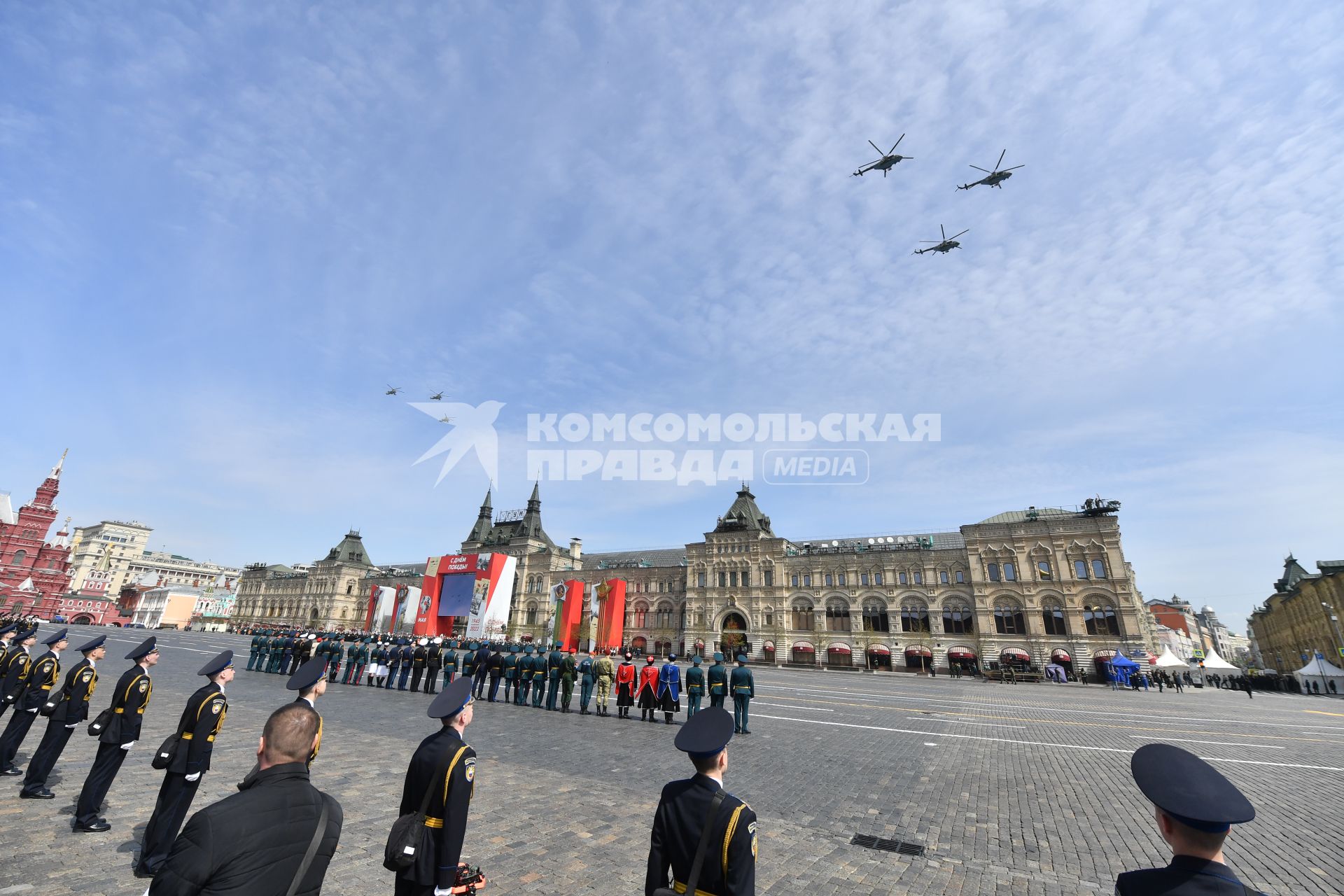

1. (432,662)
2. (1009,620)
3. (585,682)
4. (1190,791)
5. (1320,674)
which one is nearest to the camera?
(1190,791)

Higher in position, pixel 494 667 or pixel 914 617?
pixel 914 617

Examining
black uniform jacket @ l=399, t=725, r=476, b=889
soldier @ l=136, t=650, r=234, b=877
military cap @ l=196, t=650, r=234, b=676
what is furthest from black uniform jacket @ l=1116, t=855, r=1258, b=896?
military cap @ l=196, t=650, r=234, b=676

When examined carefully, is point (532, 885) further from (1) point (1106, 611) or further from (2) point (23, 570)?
(2) point (23, 570)

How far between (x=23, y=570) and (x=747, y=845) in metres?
110

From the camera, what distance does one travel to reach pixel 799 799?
28.2ft

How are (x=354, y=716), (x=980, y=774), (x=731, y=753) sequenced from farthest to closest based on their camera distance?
(x=354, y=716)
(x=731, y=753)
(x=980, y=774)

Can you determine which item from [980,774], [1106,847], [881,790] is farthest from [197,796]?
[980,774]

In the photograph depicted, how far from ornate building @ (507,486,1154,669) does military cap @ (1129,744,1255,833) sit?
49735 mm

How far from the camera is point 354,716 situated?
1429 centimetres

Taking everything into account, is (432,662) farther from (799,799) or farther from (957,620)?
(957,620)

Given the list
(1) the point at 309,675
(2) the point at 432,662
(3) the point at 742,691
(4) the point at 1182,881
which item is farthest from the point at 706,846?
(2) the point at 432,662

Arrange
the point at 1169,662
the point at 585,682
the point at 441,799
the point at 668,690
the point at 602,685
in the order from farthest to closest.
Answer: the point at 1169,662 → the point at 585,682 → the point at 602,685 → the point at 668,690 → the point at 441,799

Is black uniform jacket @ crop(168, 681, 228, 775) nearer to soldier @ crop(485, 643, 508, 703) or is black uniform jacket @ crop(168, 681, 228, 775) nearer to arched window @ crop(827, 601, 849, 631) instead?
soldier @ crop(485, 643, 508, 703)

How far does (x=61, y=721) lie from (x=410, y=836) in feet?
23.3
